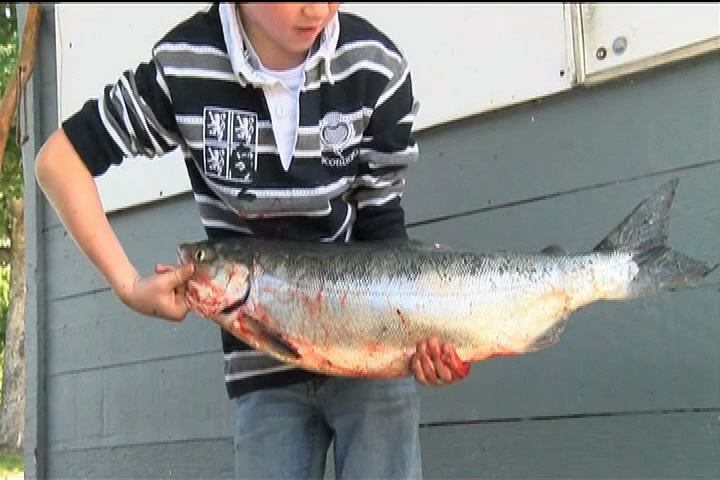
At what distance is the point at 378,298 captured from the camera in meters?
1.96

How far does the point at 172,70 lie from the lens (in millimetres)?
2020

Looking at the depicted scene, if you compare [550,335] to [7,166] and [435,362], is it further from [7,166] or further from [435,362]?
[7,166]

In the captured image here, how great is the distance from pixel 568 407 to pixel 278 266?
104 centimetres

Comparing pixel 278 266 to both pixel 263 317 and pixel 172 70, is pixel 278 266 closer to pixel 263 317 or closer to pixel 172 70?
pixel 263 317

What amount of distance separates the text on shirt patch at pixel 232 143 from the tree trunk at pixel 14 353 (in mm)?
7571

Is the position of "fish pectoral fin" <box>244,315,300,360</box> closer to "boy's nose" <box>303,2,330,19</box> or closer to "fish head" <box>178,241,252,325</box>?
"fish head" <box>178,241,252,325</box>

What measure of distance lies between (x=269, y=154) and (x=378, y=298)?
38 centimetres

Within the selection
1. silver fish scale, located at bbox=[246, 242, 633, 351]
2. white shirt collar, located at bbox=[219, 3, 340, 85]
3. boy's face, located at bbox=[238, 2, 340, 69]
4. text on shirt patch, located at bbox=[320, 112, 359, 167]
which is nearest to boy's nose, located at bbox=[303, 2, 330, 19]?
boy's face, located at bbox=[238, 2, 340, 69]

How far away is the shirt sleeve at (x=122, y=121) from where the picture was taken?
6.65 ft

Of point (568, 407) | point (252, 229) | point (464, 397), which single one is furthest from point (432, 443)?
point (252, 229)

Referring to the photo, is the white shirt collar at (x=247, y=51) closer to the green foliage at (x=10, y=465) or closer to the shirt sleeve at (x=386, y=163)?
the shirt sleeve at (x=386, y=163)

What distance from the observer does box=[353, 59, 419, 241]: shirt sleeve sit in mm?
2143

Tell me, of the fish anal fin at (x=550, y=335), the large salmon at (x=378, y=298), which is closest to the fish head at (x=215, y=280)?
the large salmon at (x=378, y=298)

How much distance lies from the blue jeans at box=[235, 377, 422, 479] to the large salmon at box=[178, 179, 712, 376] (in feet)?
0.37
